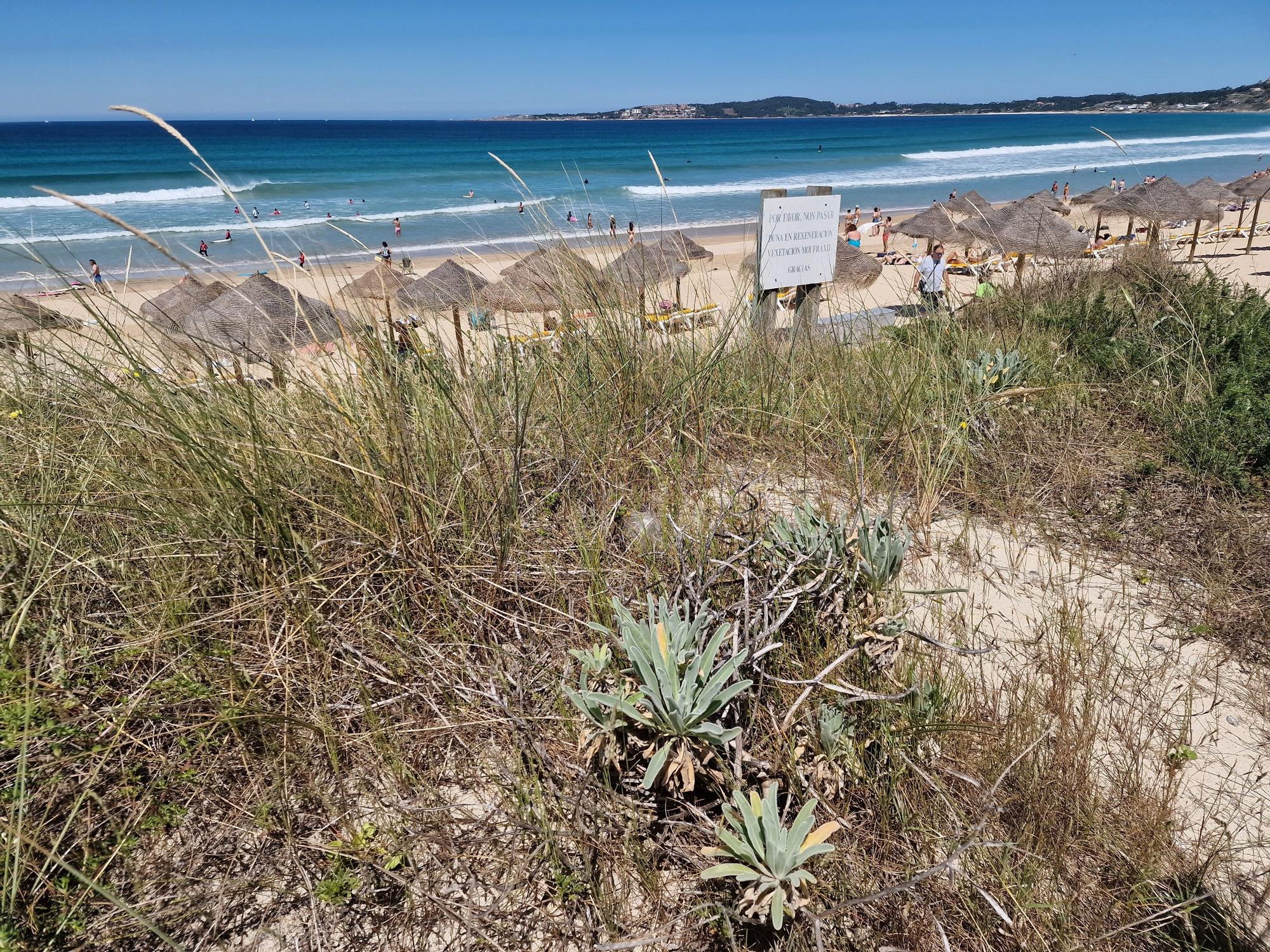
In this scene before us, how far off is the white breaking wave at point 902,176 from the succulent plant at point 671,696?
3185cm

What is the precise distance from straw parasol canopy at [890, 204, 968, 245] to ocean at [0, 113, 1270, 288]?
14.4 feet

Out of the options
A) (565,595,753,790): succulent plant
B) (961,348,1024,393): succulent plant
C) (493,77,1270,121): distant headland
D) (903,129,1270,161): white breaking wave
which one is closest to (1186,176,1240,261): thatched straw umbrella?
(961,348,1024,393): succulent plant

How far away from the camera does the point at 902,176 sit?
132ft

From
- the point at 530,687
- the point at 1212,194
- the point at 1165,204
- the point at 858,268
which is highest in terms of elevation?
the point at 1212,194

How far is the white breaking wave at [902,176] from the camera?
114 ft

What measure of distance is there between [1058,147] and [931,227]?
5494 cm

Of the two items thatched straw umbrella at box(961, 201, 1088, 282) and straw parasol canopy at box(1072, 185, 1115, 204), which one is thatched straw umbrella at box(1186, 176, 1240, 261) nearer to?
straw parasol canopy at box(1072, 185, 1115, 204)

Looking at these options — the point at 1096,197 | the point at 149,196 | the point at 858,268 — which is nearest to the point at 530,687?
the point at 858,268

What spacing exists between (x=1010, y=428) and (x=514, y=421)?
2.26 m

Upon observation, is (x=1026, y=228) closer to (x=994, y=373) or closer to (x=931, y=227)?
(x=931, y=227)

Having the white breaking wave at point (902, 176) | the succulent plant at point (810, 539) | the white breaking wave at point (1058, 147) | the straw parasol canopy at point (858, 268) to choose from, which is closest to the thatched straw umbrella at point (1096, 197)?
the straw parasol canopy at point (858, 268)

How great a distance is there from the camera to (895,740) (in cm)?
149

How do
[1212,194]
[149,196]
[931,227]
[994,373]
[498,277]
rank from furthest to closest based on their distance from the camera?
[149,196], [1212,194], [931,227], [498,277], [994,373]

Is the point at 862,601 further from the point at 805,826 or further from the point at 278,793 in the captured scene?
the point at 278,793
